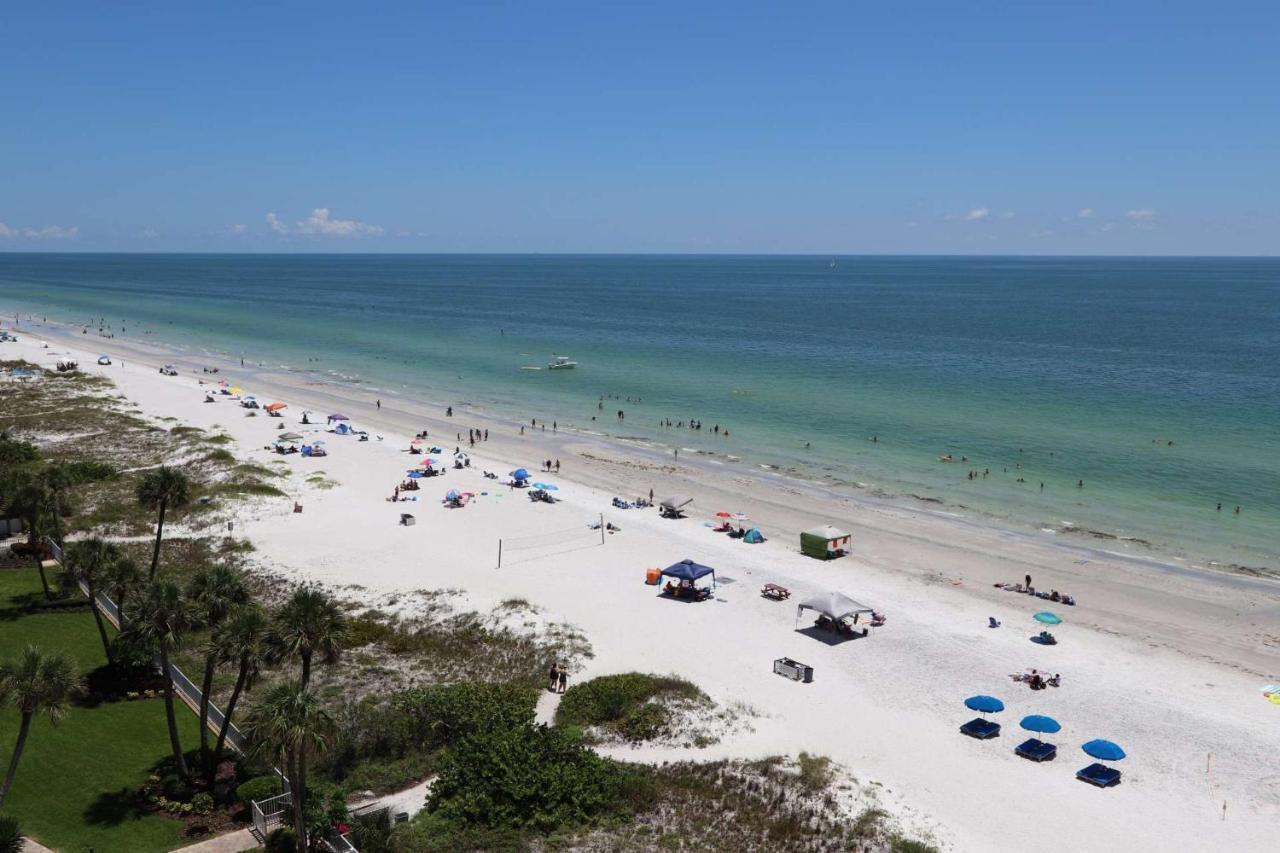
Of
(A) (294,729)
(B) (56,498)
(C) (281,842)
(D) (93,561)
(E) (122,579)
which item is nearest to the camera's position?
(A) (294,729)

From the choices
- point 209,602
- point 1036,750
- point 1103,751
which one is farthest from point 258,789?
point 1103,751

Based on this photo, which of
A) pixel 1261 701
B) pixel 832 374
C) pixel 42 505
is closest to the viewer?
pixel 1261 701

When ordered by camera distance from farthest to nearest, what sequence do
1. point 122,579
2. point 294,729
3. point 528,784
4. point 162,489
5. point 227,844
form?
1. point 162,489
2. point 122,579
3. point 528,784
4. point 227,844
5. point 294,729

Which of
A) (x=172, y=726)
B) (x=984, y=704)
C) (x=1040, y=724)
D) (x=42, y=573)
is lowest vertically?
(x=984, y=704)

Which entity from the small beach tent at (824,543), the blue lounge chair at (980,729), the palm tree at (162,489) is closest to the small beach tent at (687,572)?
the small beach tent at (824,543)

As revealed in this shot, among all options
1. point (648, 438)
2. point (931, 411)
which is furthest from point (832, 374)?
point (648, 438)

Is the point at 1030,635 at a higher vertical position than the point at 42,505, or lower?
lower

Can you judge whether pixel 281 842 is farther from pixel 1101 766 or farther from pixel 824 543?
pixel 824 543

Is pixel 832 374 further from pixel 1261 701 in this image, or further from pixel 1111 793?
pixel 1111 793
